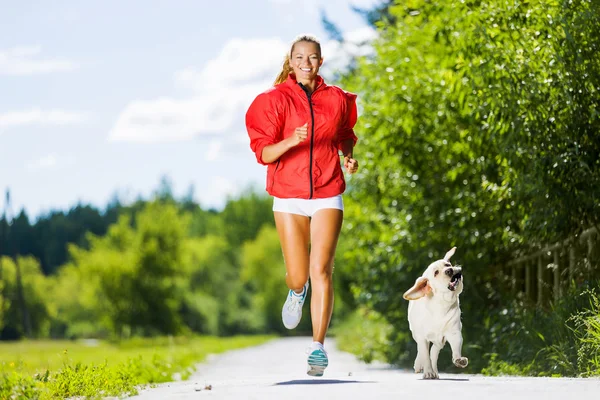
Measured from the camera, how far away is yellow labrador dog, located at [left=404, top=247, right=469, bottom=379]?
8164mm

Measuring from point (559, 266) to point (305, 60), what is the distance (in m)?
8.53

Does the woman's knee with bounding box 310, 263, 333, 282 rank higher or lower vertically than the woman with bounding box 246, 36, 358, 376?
lower

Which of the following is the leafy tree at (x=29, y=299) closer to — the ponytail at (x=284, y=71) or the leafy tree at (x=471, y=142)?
the leafy tree at (x=471, y=142)

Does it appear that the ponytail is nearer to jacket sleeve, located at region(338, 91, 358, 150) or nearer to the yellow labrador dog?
jacket sleeve, located at region(338, 91, 358, 150)

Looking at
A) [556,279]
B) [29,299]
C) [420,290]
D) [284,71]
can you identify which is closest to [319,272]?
[420,290]

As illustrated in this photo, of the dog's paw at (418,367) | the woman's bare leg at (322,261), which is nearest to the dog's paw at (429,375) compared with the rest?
the dog's paw at (418,367)

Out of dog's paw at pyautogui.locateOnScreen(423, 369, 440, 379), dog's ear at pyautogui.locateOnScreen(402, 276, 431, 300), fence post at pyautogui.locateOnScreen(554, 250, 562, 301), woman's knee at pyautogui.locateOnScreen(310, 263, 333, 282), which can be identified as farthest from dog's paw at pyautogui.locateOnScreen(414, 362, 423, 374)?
fence post at pyautogui.locateOnScreen(554, 250, 562, 301)

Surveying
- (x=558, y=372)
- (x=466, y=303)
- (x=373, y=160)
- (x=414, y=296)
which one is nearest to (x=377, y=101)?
(x=373, y=160)

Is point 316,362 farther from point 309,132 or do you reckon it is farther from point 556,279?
point 556,279

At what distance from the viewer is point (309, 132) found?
8203mm

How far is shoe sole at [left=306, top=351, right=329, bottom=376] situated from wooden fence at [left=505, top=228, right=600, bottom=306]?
4.96 m

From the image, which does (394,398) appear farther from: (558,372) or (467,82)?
(467,82)

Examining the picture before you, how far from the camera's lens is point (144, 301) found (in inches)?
2340

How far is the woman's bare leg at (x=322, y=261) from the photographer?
27.5 ft
